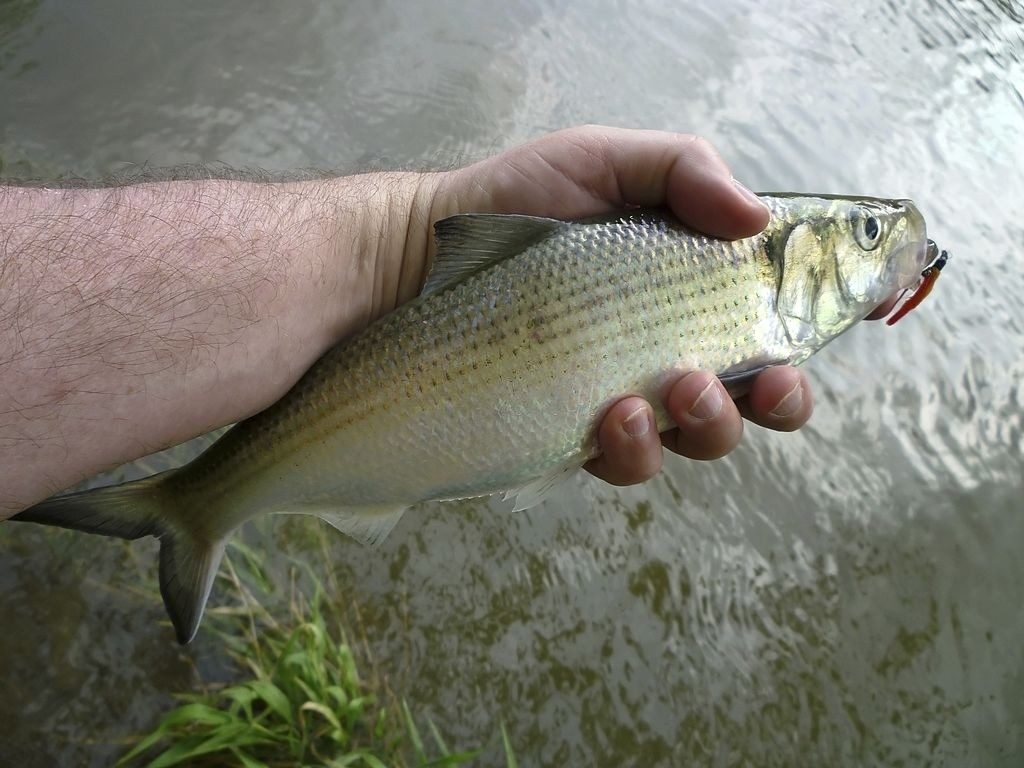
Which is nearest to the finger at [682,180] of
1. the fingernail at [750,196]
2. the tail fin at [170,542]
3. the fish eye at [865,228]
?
the fingernail at [750,196]

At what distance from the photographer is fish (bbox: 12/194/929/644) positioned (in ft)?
7.59

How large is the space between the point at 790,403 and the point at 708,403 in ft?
1.26

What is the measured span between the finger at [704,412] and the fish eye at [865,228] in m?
0.74

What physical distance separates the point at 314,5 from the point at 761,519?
5.90 metres

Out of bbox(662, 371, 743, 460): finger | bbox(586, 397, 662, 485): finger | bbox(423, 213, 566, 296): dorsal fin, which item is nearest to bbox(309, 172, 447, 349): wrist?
bbox(423, 213, 566, 296): dorsal fin

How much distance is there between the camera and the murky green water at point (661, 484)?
12.5ft

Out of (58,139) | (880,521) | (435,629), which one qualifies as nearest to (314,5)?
(58,139)

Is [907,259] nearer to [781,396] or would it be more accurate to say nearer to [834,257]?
[834,257]

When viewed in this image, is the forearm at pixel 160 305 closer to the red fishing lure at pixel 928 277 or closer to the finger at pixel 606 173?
the finger at pixel 606 173

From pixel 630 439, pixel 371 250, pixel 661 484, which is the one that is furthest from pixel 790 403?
pixel 661 484

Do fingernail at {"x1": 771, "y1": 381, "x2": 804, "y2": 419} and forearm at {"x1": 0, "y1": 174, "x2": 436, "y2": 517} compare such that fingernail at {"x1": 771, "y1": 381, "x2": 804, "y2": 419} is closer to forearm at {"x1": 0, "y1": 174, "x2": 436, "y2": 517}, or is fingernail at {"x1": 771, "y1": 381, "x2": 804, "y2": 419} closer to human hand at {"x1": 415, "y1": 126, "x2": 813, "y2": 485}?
human hand at {"x1": 415, "y1": 126, "x2": 813, "y2": 485}

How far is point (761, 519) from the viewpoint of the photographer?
4938 millimetres

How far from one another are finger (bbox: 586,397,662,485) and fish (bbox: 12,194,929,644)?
39 mm

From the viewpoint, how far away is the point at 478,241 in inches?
94.5
